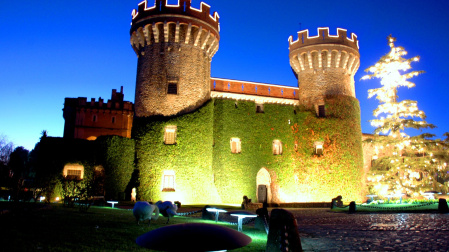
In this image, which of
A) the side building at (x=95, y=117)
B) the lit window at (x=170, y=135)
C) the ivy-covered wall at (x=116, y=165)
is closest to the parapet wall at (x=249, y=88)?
the lit window at (x=170, y=135)

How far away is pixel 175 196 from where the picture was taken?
20.8m

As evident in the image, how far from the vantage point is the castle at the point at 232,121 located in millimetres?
21547

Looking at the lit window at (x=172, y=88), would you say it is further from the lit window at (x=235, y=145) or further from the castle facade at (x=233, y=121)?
the lit window at (x=235, y=145)

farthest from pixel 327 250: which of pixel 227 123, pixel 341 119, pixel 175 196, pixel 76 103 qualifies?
pixel 76 103

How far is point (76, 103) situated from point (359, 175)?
2822 centimetres

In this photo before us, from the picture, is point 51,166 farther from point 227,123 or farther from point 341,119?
point 341,119

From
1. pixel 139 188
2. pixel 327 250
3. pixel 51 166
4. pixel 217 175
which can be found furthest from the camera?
pixel 217 175

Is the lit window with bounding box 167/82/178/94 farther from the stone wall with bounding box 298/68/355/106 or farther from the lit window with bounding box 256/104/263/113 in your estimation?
the stone wall with bounding box 298/68/355/106

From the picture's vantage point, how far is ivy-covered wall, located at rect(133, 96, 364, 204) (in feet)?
69.9

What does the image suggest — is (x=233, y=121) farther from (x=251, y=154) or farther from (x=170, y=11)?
(x=170, y=11)

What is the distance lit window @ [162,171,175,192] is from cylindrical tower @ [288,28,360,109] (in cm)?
1317

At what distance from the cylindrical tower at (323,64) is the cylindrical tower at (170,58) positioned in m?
9.17

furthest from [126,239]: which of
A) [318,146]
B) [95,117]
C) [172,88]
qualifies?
[95,117]

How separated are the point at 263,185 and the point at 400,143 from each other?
10181 mm
